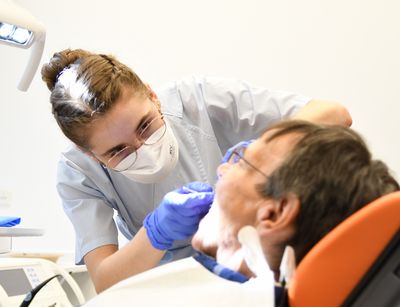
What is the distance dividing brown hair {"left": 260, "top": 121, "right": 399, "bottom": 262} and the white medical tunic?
2.34 ft

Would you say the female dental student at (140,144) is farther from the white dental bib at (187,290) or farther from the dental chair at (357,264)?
the dental chair at (357,264)

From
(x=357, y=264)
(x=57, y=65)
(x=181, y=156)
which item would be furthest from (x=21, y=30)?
(x=357, y=264)

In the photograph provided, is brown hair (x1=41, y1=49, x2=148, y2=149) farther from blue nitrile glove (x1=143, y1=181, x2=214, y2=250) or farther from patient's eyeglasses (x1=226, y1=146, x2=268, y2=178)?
patient's eyeglasses (x1=226, y1=146, x2=268, y2=178)

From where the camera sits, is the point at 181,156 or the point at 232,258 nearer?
the point at 232,258

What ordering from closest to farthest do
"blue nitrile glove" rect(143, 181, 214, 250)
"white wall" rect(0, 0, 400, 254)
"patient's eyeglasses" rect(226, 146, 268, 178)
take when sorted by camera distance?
"patient's eyeglasses" rect(226, 146, 268, 178)
"blue nitrile glove" rect(143, 181, 214, 250)
"white wall" rect(0, 0, 400, 254)

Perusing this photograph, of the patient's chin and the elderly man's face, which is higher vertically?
the elderly man's face

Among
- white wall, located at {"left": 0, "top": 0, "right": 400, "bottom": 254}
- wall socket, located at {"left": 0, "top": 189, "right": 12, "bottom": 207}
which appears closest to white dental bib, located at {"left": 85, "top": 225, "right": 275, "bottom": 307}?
white wall, located at {"left": 0, "top": 0, "right": 400, "bottom": 254}

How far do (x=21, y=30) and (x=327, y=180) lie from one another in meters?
0.91

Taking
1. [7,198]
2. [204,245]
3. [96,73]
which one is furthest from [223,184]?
[7,198]

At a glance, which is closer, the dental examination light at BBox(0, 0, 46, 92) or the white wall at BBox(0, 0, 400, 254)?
the dental examination light at BBox(0, 0, 46, 92)

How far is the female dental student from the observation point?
134 centimetres

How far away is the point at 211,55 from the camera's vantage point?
2.58m

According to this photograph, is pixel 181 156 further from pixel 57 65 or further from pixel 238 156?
pixel 238 156

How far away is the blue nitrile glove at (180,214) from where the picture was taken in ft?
3.86
